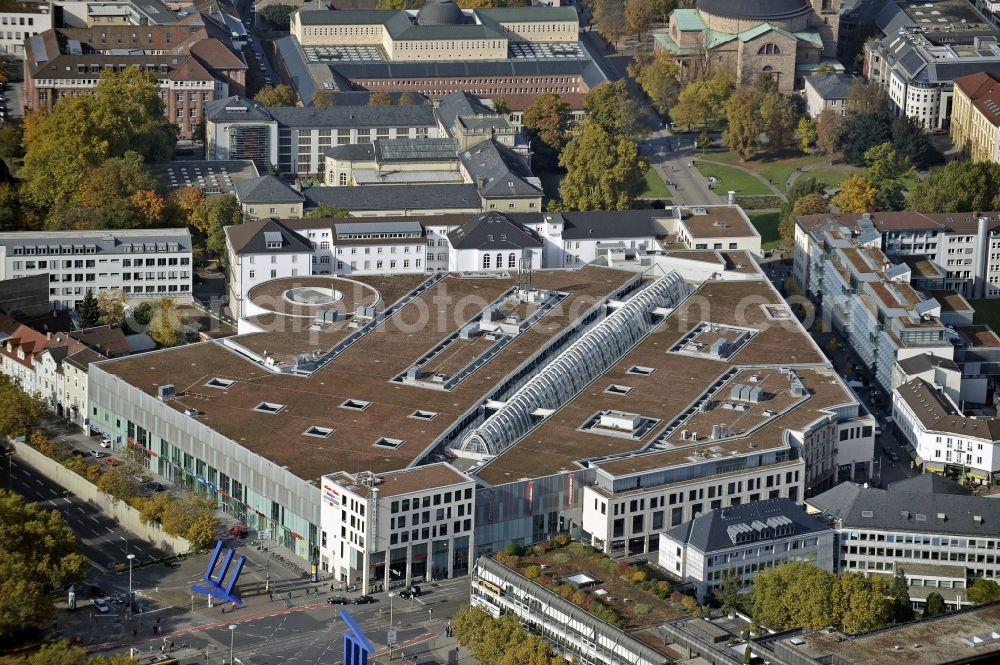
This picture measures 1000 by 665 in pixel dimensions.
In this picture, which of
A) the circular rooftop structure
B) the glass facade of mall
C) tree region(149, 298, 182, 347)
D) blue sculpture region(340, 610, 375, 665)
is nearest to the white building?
the glass facade of mall

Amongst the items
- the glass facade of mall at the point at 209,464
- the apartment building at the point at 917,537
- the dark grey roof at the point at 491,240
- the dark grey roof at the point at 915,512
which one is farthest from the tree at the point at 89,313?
the apartment building at the point at 917,537

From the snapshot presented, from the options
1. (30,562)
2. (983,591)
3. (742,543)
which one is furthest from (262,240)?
(983,591)

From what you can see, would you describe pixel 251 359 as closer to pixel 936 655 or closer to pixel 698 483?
pixel 698 483

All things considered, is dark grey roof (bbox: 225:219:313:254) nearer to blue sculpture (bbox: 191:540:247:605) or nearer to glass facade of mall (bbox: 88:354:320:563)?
glass facade of mall (bbox: 88:354:320:563)

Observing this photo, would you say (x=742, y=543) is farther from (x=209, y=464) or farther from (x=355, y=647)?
(x=209, y=464)

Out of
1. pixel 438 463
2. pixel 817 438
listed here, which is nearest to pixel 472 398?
pixel 438 463
